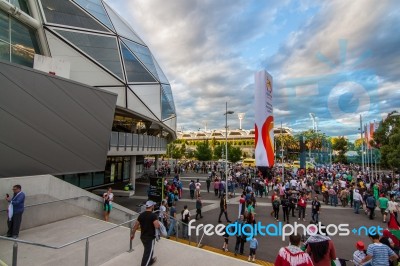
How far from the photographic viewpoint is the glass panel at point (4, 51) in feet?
33.6

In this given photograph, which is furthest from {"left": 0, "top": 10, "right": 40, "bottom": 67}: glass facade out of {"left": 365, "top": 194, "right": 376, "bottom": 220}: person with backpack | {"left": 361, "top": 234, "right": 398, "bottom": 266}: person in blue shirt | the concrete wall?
{"left": 365, "top": 194, "right": 376, "bottom": 220}: person with backpack

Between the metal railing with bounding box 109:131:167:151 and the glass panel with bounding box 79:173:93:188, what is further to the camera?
the glass panel with bounding box 79:173:93:188

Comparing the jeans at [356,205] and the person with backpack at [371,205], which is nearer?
the person with backpack at [371,205]

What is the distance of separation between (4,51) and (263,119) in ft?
46.0

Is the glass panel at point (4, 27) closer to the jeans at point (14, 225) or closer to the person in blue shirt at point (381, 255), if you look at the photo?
Answer: the jeans at point (14, 225)

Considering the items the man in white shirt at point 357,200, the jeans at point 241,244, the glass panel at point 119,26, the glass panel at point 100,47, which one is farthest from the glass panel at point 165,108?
the jeans at point 241,244

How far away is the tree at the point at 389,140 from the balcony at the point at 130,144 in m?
23.8

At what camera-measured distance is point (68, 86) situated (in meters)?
11.5

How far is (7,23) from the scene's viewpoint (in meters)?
11.1

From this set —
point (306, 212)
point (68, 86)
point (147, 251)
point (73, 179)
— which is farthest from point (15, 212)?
point (306, 212)

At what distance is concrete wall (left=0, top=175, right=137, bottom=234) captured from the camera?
7719mm

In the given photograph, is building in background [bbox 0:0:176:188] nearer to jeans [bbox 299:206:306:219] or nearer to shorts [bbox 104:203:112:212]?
shorts [bbox 104:203:112:212]

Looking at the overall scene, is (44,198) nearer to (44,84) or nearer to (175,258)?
(44,84)

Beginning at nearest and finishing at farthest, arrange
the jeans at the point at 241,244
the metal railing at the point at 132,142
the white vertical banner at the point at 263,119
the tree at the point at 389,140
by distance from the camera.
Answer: the jeans at the point at 241,244
the white vertical banner at the point at 263,119
the metal railing at the point at 132,142
the tree at the point at 389,140
